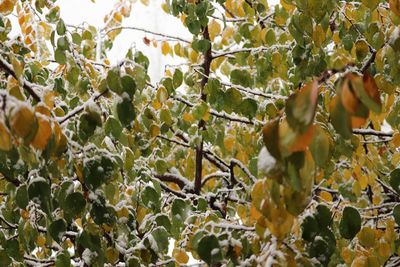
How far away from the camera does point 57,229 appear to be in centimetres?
122

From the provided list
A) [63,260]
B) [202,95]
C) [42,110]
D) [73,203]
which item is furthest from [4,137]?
[202,95]

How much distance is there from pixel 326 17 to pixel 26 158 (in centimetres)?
88

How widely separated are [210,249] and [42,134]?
55 cm

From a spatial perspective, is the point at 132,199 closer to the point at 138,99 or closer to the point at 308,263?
the point at 138,99

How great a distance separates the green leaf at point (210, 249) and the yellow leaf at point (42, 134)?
0.51 meters

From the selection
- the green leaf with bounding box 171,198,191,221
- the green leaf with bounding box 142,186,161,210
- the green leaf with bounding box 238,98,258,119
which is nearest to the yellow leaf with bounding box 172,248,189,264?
the green leaf with bounding box 171,198,191,221

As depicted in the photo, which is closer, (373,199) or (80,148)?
(80,148)

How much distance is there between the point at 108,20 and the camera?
274 cm

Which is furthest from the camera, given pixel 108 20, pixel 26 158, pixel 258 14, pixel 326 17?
pixel 108 20

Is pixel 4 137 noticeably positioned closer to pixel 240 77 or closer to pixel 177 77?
pixel 177 77

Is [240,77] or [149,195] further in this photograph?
[240,77]

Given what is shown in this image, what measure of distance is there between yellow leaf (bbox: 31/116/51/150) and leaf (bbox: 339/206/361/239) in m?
0.74

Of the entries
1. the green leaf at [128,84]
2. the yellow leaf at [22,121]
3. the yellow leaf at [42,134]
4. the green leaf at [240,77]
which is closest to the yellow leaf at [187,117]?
the green leaf at [240,77]

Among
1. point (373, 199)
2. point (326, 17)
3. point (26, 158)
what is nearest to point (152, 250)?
point (26, 158)
